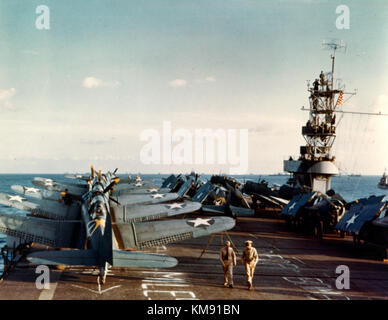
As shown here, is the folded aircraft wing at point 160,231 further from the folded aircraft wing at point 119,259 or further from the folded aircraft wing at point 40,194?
the folded aircraft wing at point 40,194

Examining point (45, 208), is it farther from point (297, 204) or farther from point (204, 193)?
point (297, 204)

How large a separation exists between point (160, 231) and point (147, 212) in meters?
5.80

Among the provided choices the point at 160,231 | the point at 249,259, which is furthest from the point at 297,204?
the point at 249,259

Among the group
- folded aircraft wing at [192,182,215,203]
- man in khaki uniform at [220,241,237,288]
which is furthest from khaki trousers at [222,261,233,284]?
folded aircraft wing at [192,182,215,203]

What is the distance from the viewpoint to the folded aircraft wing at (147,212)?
19.5m

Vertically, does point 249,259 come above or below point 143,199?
below

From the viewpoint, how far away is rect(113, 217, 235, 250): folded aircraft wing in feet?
46.8

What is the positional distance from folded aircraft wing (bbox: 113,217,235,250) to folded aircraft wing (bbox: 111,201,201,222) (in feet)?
14.2

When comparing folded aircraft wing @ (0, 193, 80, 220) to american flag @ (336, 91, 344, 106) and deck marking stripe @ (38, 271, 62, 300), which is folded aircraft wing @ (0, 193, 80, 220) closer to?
deck marking stripe @ (38, 271, 62, 300)

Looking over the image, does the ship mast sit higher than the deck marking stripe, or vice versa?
the ship mast

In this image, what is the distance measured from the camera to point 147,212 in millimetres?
20391
